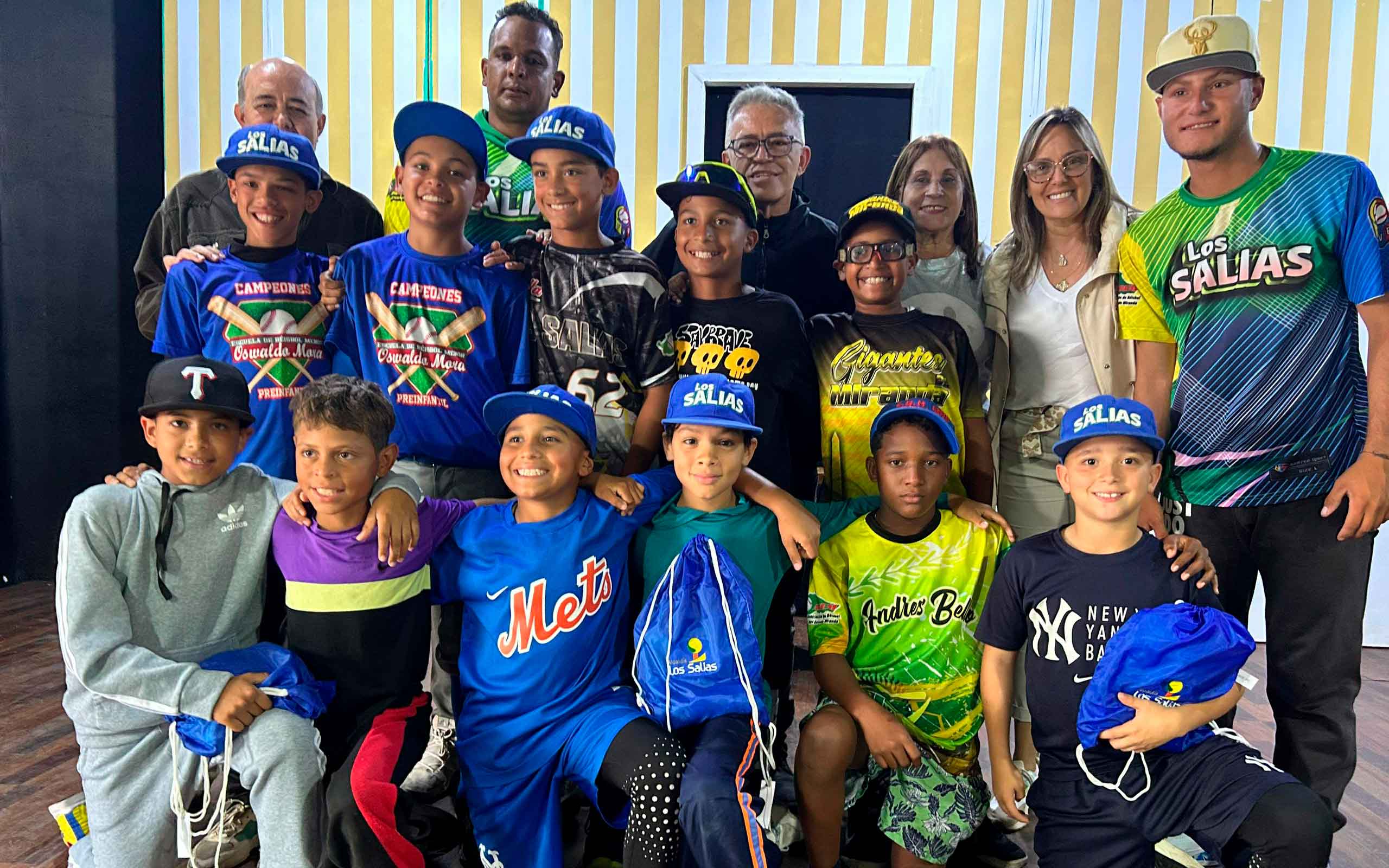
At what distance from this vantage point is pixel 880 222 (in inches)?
92.1

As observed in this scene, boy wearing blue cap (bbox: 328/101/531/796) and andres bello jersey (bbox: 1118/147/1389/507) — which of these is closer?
andres bello jersey (bbox: 1118/147/1389/507)

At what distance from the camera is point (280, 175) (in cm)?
229

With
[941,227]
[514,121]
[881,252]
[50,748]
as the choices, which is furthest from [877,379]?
[50,748]

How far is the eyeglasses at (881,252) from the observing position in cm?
231

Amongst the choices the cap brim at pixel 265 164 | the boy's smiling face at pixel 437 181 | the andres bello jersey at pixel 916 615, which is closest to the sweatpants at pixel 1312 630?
the andres bello jersey at pixel 916 615

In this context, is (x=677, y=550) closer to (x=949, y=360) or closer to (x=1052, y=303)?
(x=949, y=360)

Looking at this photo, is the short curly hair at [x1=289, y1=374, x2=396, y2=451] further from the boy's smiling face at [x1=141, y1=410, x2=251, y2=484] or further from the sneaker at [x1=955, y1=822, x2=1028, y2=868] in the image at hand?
the sneaker at [x1=955, y1=822, x2=1028, y2=868]

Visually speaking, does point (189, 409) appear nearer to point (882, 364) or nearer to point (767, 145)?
point (882, 364)

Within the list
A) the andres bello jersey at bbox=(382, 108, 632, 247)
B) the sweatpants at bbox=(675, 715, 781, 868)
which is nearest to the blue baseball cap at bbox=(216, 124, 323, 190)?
the andres bello jersey at bbox=(382, 108, 632, 247)

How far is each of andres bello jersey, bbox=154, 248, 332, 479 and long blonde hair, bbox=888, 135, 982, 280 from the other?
1736mm

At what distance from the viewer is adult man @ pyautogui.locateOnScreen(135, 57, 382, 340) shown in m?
2.78

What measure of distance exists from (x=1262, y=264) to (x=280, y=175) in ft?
7.71

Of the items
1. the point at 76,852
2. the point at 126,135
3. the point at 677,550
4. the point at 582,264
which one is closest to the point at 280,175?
the point at 582,264

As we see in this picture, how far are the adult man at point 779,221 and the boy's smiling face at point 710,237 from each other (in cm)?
36
